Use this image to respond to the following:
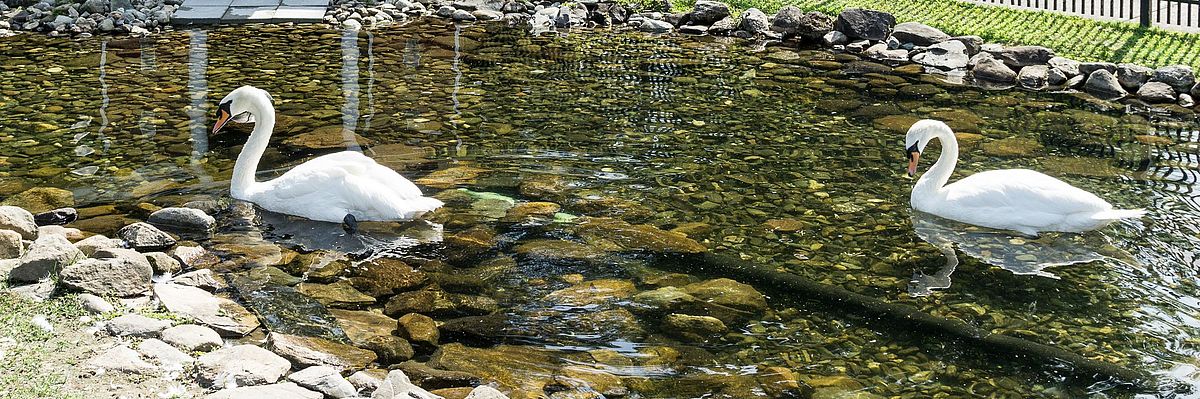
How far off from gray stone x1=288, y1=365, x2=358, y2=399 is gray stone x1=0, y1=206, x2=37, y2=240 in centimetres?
268

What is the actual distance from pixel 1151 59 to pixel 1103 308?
6.69 meters

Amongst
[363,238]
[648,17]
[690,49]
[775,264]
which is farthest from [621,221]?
[648,17]

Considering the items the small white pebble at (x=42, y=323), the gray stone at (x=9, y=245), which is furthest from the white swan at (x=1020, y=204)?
the gray stone at (x=9, y=245)

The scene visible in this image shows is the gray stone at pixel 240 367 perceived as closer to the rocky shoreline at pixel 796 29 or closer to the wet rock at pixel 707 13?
the rocky shoreline at pixel 796 29

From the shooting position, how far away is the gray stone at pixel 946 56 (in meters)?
12.5

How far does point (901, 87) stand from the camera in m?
11.6

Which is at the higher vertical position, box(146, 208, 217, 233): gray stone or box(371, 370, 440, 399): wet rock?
box(146, 208, 217, 233): gray stone

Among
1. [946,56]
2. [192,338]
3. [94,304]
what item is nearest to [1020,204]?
[192,338]

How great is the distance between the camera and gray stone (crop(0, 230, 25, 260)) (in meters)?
6.14

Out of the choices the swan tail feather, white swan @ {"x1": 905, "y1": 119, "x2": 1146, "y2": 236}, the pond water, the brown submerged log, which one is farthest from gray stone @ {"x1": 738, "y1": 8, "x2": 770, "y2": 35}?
the brown submerged log

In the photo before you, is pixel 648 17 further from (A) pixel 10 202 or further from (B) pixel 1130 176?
(A) pixel 10 202

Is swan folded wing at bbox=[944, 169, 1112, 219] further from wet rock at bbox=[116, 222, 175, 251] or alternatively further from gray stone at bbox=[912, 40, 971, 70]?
gray stone at bbox=[912, 40, 971, 70]

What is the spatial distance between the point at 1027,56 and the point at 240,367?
9738mm

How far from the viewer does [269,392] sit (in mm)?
4609
